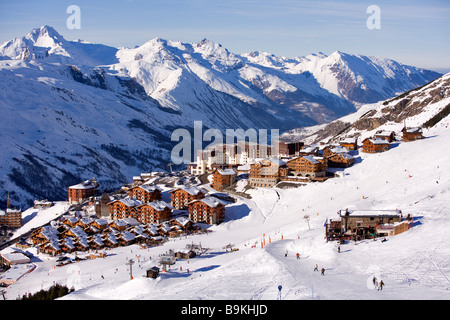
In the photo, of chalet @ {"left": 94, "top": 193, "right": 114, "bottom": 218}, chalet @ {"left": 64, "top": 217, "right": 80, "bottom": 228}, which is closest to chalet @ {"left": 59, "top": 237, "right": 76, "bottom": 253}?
chalet @ {"left": 64, "top": 217, "right": 80, "bottom": 228}

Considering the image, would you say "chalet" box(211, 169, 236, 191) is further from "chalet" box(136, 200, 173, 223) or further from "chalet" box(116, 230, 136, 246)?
"chalet" box(116, 230, 136, 246)

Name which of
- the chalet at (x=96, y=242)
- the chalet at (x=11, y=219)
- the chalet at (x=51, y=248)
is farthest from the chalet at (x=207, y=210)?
the chalet at (x=11, y=219)

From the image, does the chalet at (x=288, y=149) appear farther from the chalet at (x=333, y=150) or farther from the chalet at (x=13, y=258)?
the chalet at (x=13, y=258)

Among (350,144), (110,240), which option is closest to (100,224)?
(110,240)

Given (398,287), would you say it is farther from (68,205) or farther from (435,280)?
(68,205)

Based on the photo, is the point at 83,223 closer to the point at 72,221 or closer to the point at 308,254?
the point at 72,221
